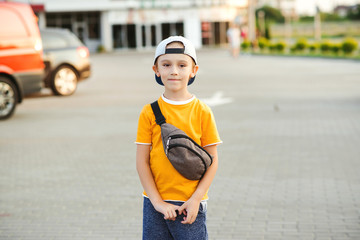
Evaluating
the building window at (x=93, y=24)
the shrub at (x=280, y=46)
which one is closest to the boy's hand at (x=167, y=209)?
the shrub at (x=280, y=46)

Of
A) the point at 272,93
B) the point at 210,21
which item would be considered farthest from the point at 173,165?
the point at 210,21

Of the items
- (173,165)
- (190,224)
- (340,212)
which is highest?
(173,165)

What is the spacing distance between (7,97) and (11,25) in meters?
1.42

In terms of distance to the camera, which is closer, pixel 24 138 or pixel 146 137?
pixel 146 137

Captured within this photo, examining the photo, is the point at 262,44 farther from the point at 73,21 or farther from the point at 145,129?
the point at 145,129

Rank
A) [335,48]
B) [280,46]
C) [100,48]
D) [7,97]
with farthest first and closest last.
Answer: [100,48] → [280,46] → [335,48] → [7,97]

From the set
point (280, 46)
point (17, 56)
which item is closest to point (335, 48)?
point (280, 46)

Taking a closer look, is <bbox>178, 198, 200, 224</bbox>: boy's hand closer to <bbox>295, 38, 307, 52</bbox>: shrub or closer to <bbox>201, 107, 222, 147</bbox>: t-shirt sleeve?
<bbox>201, 107, 222, 147</bbox>: t-shirt sleeve

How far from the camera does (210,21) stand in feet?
204

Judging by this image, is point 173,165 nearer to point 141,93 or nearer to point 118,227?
point 118,227

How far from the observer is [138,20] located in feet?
199

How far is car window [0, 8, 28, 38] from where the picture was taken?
1238cm

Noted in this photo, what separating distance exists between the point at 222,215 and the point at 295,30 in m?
87.9

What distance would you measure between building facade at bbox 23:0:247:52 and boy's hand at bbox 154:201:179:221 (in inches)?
2208
